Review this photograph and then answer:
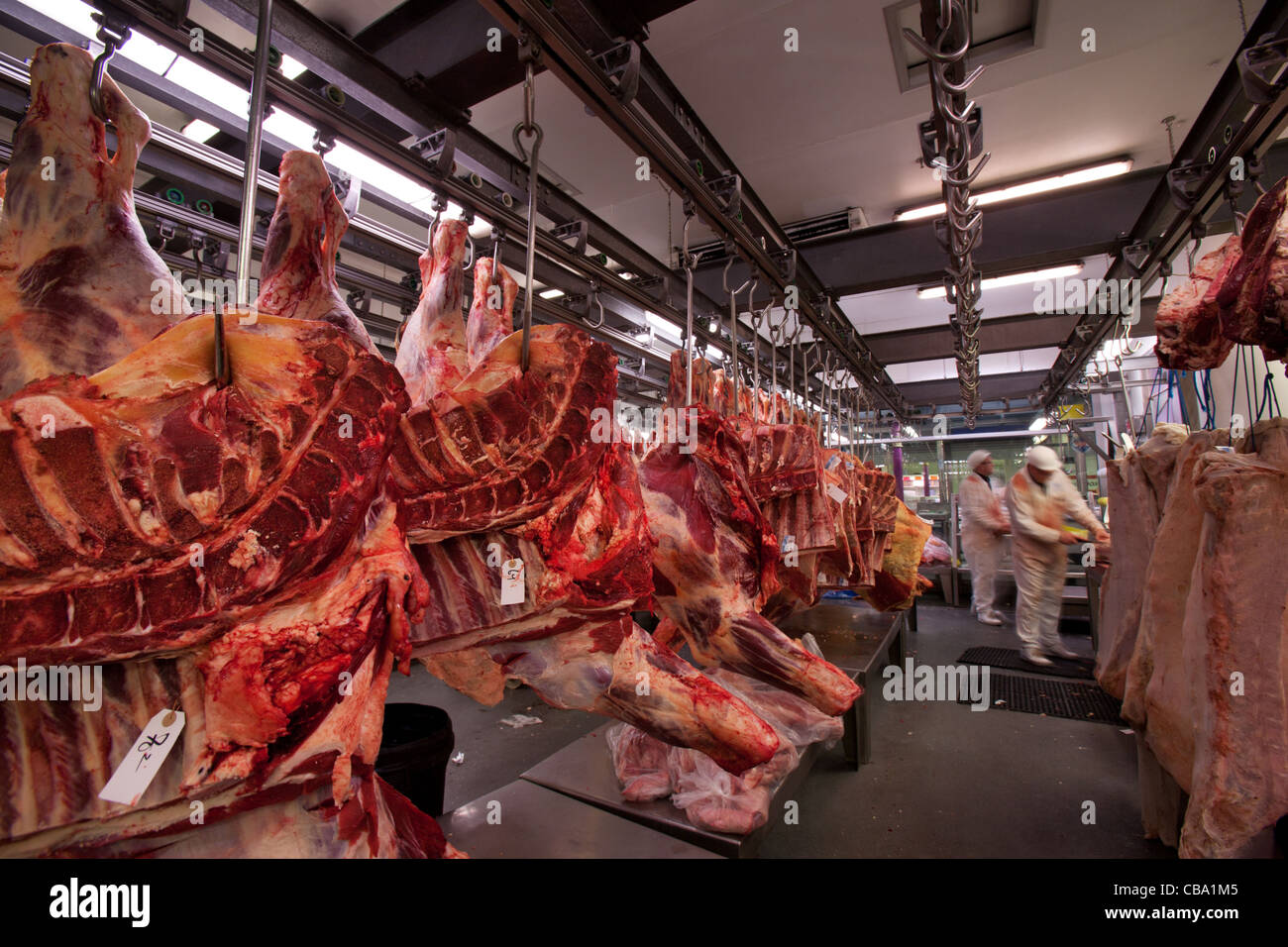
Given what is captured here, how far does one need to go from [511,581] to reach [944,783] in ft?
12.6

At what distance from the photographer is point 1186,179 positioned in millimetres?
2664

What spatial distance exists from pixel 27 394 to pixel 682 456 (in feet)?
6.03

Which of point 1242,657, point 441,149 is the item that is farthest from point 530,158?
point 1242,657

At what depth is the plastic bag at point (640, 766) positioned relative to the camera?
7.97 feet

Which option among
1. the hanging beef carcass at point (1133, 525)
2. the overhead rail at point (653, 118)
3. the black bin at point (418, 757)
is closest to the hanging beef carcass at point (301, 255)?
the overhead rail at point (653, 118)

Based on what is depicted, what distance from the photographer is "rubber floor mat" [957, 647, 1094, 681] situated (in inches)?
248

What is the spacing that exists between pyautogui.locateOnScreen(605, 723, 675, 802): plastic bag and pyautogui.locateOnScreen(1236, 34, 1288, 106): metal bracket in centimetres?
286

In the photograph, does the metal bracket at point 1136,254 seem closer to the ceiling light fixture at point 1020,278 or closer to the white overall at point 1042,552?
the ceiling light fixture at point 1020,278

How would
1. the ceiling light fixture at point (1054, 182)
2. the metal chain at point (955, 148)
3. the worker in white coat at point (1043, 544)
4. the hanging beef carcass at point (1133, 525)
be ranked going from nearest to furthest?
the metal chain at point (955, 148) < the hanging beef carcass at point (1133, 525) < the ceiling light fixture at point (1054, 182) < the worker in white coat at point (1043, 544)

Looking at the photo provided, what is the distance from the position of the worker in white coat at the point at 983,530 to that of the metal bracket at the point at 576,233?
776 centimetres

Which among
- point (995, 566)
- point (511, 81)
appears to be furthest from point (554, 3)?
point (995, 566)

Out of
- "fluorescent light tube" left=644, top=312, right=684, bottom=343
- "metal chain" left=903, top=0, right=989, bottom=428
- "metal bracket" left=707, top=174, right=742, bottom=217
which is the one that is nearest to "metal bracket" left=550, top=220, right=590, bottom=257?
"metal bracket" left=707, top=174, right=742, bottom=217

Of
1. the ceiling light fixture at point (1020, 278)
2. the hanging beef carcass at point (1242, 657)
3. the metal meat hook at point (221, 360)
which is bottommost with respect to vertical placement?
the hanging beef carcass at point (1242, 657)

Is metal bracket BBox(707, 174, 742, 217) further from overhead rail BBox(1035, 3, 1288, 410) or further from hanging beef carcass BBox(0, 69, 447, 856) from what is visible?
hanging beef carcass BBox(0, 69, 447, 856)
